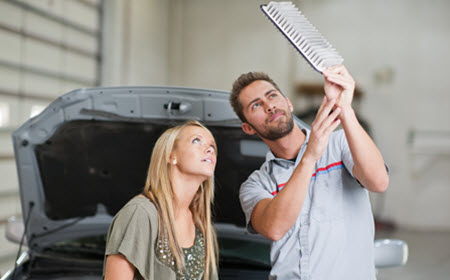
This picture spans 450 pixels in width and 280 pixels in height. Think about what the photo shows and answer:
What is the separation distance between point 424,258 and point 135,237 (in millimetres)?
4538

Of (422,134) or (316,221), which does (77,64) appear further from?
(422,134)

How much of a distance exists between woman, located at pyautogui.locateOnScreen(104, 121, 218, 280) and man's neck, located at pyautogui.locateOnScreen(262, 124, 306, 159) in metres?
0.18

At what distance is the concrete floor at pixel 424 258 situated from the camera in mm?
4195

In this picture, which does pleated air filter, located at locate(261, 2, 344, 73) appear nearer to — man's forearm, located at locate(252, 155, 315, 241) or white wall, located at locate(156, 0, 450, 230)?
man's forearm, located at locate(252, 155, 315, 241)

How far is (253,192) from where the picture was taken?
1.29 m

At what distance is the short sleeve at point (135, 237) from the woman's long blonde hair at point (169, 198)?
0.04 metres

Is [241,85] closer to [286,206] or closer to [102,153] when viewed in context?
[286,206]

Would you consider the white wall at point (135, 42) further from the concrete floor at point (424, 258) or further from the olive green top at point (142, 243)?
the olive green top at point (142, 243)

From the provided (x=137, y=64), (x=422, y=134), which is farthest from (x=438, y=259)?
(x=137, y=64)

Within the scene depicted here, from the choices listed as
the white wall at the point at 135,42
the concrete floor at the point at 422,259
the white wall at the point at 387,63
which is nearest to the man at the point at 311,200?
the concrete floor at the point at 422,259

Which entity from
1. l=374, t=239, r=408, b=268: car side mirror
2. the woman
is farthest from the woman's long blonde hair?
l=374, t=239, r=408, b=268: car side mirror

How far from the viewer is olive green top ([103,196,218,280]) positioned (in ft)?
3.59

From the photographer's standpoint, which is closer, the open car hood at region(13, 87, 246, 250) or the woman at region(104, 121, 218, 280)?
the woman at region(104, 121, 218, 280)

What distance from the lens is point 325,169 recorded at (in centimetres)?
125
